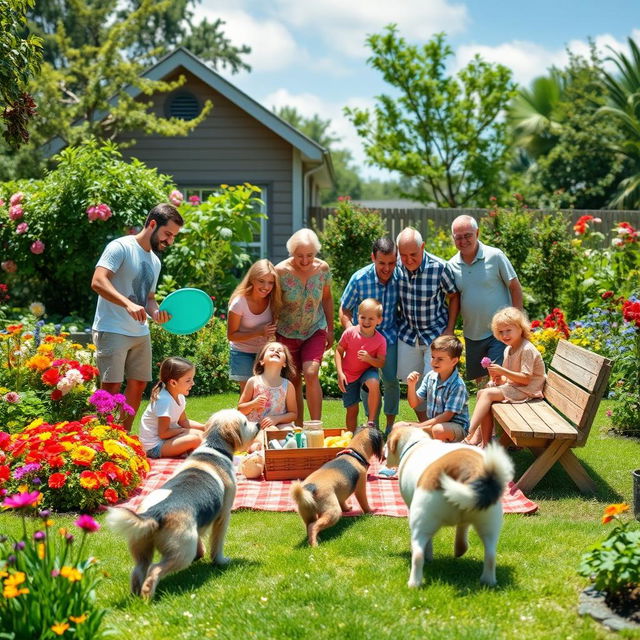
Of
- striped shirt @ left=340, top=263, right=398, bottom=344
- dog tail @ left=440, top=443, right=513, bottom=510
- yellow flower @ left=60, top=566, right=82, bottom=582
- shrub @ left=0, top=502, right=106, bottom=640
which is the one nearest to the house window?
striped shirt @ left=340, top=263, right=398, bottom=344

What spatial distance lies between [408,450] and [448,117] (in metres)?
22.2

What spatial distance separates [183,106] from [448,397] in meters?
13.0

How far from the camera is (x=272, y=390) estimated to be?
22.6ft

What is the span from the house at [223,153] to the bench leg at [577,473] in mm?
11513

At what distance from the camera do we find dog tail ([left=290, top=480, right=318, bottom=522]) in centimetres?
453

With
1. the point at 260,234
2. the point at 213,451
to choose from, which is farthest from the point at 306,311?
the point at 260,234

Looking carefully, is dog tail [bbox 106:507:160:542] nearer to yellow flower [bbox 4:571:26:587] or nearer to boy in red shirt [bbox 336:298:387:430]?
yellow flower [bbox 4:571:26:587]

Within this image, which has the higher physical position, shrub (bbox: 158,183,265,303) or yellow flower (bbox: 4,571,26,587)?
shrub (bbox: 158,183,265,303)

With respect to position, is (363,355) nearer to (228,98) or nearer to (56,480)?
(56,480)

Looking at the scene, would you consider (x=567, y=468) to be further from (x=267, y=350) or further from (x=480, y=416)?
(x=267, y=350)

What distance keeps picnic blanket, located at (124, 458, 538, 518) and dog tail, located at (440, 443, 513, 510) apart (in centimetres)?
185

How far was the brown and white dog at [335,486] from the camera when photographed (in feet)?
15.3

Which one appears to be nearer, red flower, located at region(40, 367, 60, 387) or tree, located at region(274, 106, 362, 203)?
red flower, located at region(40, 367, 60, 387)

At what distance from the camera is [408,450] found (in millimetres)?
4410
